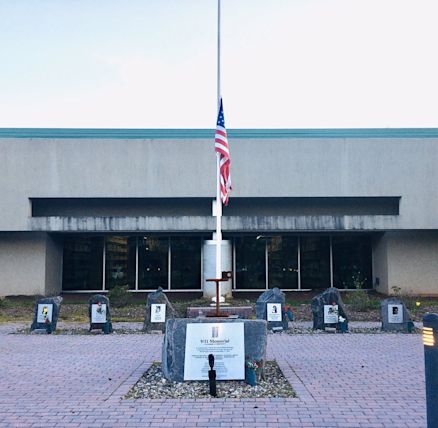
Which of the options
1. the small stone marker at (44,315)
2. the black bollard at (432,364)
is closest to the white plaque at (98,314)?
the small stone marker at (44,315)

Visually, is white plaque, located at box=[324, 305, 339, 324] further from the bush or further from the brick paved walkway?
the bush

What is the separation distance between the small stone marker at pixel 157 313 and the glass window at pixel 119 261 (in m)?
13.7

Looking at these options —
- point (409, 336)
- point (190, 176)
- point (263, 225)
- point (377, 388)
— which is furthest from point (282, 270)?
point (377, 388)

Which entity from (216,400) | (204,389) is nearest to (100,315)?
(204,389)

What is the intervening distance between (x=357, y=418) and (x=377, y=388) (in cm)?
178

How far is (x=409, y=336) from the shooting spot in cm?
1413

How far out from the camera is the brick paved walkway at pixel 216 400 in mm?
6332

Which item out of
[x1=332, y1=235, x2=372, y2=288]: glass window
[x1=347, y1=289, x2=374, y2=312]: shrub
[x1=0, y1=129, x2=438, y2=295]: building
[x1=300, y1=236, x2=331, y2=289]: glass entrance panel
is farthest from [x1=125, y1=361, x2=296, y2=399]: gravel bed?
[x1=332, y1=235, x2=372, y2=288]: glass window

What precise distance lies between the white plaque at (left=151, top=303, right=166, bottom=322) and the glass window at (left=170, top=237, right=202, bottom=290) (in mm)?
13467

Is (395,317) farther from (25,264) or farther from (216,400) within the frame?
(25,264)

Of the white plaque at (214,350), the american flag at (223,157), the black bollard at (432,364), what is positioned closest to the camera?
the black bollard at (432,364)

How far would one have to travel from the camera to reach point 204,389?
7906 mm

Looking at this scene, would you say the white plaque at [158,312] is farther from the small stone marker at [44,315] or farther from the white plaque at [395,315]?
the white plaque at [395,315]

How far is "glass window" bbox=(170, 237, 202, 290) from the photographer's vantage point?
1152 inches
